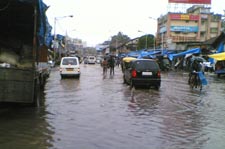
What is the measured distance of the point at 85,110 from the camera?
13461 millimetres

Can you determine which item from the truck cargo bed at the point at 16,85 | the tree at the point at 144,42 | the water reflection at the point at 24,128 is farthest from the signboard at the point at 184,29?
the truck cargo bed at the point at 16,85

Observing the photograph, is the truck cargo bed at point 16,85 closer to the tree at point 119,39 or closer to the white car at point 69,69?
the white car at point 69,69

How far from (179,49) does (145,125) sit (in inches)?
2480

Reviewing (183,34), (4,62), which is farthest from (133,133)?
(183,34)

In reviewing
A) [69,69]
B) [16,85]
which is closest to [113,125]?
[16,85]

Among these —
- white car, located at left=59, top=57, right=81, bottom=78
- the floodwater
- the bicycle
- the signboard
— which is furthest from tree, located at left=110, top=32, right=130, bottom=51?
the floodwater

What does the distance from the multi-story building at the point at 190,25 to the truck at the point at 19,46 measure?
87.0 metres

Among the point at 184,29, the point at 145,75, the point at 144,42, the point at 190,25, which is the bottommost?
the point at 145,75

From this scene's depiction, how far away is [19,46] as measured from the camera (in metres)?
13.8

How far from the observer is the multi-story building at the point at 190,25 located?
103m

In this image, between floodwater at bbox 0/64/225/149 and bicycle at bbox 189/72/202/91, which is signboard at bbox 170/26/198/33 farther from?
floodwater at bbox 0/64/225/149

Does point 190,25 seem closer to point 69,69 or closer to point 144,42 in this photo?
point 144,42

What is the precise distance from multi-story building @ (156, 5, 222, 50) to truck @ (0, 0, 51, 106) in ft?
285

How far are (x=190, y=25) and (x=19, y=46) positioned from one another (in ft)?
312
